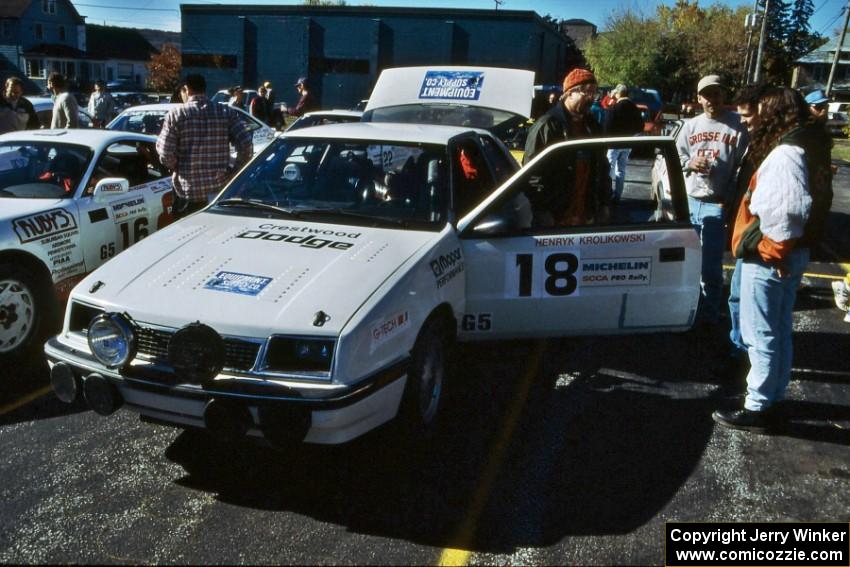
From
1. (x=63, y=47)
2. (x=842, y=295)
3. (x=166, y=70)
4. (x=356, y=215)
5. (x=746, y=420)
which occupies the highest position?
(x=63, y=47)

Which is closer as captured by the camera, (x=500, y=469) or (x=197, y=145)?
(x=500, y=469)

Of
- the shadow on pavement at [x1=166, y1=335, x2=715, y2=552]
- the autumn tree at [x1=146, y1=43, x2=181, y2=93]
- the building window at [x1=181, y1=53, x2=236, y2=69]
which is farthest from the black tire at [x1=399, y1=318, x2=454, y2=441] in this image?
the autumn tree at [x1=146, y1=43, x2=181, y2=93]

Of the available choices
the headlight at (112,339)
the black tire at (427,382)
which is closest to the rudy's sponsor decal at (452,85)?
the black tire at (427,382)

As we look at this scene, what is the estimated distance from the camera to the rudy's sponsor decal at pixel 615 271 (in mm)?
4422

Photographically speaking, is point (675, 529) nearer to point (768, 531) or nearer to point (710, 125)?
point (768, 531)

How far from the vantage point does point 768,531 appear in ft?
11.0

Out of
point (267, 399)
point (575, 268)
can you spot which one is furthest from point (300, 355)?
point (575, 268)

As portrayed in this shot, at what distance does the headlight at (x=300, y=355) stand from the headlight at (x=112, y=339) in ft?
2.00

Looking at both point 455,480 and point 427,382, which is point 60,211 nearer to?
point 427,382

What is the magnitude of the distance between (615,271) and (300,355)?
2.02 m

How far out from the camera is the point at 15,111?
854 cm

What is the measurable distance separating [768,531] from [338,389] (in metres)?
1.93

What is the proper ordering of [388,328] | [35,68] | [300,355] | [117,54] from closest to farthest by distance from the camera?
1. [300,355]
2. [388,328]
3. [35,68]
4. [117,54]

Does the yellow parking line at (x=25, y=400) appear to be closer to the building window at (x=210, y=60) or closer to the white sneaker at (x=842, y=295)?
the white sneaker at (x=842, y=295)
